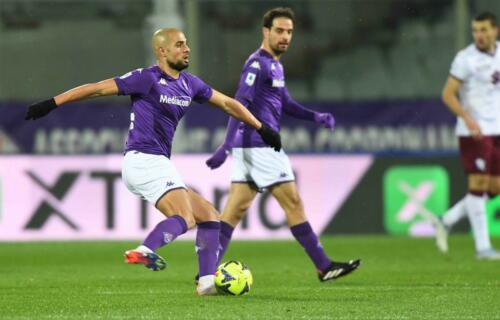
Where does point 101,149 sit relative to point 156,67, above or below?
below

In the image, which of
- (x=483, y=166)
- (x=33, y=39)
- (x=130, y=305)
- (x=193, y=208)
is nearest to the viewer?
(x=130, y=305)

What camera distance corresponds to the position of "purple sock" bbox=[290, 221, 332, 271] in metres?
9.27

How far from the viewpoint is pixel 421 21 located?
1797 centimetres

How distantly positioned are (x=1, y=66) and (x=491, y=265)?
29.2ft

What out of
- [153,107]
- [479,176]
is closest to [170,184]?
[153,107]

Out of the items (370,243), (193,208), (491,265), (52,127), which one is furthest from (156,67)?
(52,127)

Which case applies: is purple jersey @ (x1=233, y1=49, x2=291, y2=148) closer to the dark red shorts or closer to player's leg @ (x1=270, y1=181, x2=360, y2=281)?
player's leg @ (x1=270, y1=181, x2=360, y2=281)

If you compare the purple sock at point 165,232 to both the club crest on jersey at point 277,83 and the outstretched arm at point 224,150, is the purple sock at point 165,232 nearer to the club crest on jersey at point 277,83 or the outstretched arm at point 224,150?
the outstretched arm at point 224,150

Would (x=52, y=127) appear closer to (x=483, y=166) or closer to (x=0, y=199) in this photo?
(x=0, y=199)

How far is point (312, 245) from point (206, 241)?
1174 millimetres

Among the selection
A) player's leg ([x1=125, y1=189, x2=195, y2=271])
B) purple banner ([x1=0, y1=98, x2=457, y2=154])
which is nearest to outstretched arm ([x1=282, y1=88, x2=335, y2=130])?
player's leg ([x1=125, y1=189, x2=195, y2=271])

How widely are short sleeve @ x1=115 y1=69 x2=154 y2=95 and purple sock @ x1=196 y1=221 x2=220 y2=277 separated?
38.9 inches

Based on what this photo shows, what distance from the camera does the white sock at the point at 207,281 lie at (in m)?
8.35

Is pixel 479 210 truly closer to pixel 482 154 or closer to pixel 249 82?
pixel 482 154
